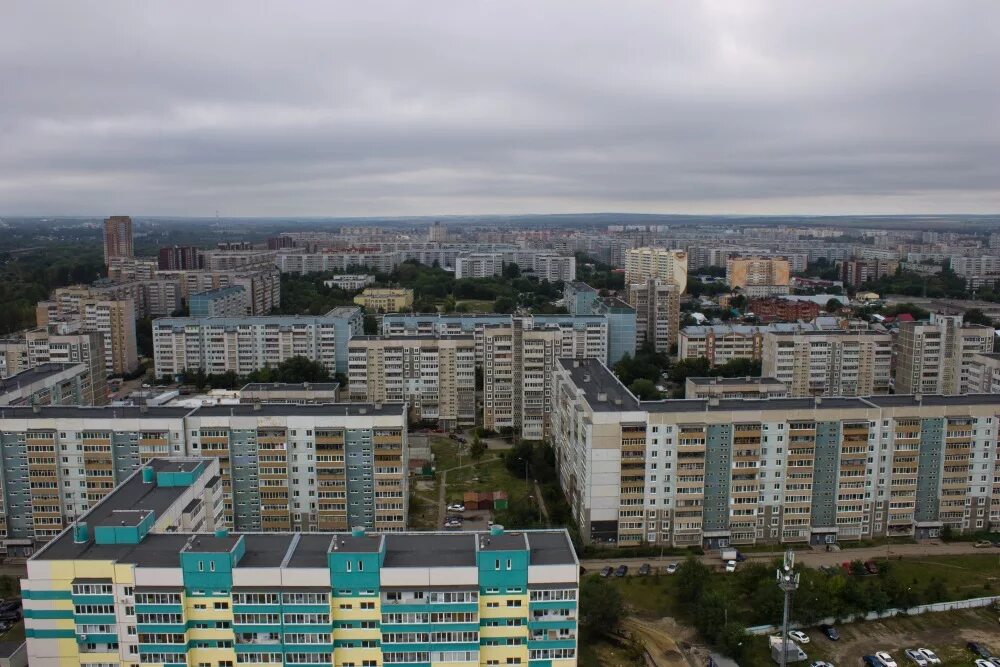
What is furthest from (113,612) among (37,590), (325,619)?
(325,619)

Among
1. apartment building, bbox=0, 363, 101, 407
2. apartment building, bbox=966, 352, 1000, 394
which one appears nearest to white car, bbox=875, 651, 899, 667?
apartment building, bbox=966, 352, 1000, 394

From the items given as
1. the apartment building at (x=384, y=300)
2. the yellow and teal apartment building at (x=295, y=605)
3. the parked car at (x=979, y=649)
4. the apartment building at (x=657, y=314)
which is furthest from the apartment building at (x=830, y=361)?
the apartment building at (x=384, y=300)

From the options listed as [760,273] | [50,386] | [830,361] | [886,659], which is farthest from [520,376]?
[760,273]

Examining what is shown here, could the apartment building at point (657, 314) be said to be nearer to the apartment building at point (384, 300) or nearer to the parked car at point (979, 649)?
the apartment building at point (384, 300)

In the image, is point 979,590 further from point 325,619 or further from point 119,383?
point 119,383

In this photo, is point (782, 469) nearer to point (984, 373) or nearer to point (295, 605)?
point (295, 605)

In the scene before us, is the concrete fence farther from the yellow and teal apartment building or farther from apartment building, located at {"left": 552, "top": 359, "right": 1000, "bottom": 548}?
the yellow and teal apartment building
